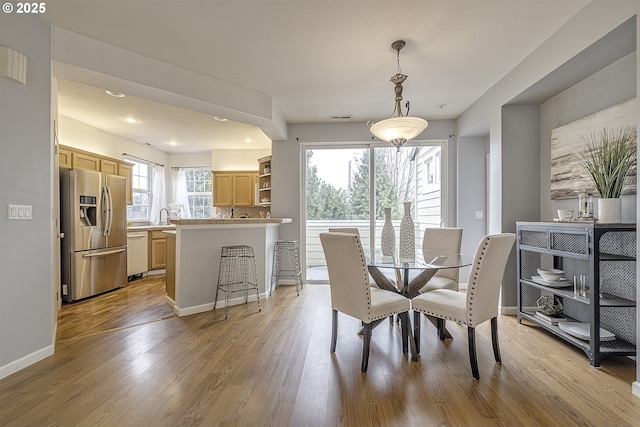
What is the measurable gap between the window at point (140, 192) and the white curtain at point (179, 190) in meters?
0.51

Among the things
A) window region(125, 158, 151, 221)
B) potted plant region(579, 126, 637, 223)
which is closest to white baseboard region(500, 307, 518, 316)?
potted plant region(579, 126, 637, 223)

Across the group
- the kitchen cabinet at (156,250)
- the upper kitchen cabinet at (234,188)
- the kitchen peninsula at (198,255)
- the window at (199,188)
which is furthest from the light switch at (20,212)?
the window at (199,188)

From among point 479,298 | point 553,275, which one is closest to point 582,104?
point 553,275

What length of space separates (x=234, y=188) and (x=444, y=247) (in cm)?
443

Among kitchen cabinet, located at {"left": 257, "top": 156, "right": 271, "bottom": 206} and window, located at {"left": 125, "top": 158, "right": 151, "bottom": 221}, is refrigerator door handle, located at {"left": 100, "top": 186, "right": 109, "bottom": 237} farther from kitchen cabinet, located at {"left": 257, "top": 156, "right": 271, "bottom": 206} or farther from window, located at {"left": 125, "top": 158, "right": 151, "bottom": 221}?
kitchen cabinet, located at {"left": 257, "top": 156, "right": 271, "bottom": 206}

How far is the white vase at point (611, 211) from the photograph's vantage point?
216cm

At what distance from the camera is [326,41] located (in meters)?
2.49

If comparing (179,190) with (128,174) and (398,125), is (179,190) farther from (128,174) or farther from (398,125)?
(398,125)

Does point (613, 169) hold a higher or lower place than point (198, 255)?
higher

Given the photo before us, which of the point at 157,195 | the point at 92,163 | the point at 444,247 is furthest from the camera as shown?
the point at 157,195

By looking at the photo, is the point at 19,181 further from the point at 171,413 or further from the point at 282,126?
the point at 282,126

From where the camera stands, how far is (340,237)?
83.7 inches

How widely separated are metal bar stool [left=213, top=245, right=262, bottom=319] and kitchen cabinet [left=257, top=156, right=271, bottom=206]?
1839mm

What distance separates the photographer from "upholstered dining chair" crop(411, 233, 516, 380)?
2000 mm
